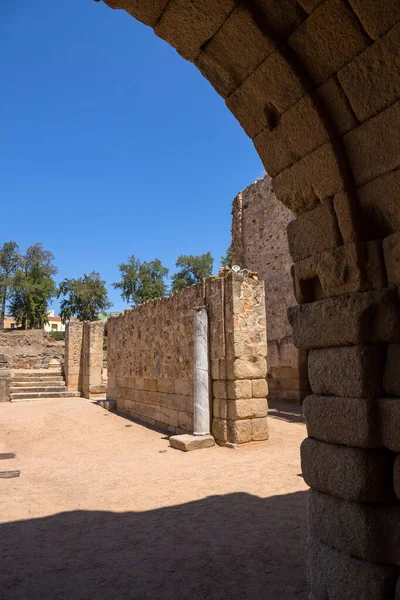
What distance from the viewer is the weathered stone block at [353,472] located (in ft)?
7.84

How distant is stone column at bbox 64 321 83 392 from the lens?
19.2 metres

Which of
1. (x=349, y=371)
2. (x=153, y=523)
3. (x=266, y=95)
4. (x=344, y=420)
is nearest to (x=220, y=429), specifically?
(x=153, y=523)

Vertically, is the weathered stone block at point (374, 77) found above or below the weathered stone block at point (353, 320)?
above

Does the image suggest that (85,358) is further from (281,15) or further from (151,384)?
(281,15)

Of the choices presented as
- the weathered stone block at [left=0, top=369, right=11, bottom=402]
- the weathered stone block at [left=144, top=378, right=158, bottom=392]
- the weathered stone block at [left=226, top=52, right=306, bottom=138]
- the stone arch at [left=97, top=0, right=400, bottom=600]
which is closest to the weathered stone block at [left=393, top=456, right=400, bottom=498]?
the stone arch at [left=97, top=0, right=400, bottom=600]

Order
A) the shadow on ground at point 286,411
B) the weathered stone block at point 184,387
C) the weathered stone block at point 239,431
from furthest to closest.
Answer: the shadow on ground at point 286,411 → the weathered stone block at point 184,387 → the weathered stone block at point 239,431

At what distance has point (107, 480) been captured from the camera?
6449mm

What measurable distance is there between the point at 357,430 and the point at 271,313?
497 inches

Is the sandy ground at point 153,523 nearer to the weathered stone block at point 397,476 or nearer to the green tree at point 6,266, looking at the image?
the weathered stone block at point 397,476

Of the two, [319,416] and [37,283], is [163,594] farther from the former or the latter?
[37,283]

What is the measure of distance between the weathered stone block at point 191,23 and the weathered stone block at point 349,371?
6.71ft

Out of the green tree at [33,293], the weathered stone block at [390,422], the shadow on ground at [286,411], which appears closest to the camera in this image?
the weathered stone block at [390,422]

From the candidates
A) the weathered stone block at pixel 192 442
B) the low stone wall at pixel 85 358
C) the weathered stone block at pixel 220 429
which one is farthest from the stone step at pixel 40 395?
the weathered stone block at pixel 220 429

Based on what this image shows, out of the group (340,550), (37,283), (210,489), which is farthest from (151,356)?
(37,283)
